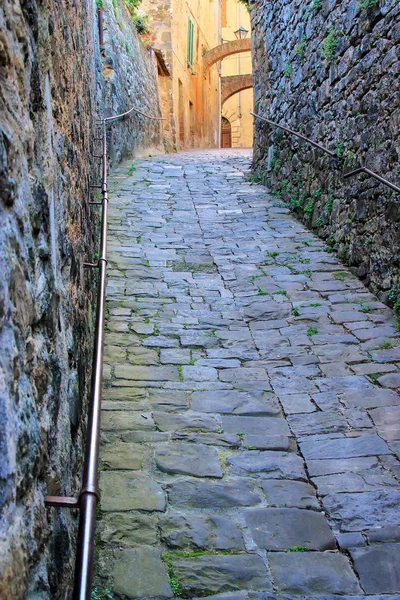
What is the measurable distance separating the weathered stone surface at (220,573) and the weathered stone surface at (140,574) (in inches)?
2.6

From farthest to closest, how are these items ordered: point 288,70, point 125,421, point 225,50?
point 225,50 → point 288,70 → point 125,421

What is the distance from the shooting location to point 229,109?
33.4 metres

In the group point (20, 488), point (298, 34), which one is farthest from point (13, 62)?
point (298, 34)

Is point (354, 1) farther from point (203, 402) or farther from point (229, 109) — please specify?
point (229, 109)

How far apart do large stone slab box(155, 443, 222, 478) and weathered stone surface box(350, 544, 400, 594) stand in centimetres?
81

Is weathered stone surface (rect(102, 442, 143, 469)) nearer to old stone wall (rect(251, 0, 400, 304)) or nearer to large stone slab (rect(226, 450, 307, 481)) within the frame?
large stone slab (rect(226, 450, 307, 481))

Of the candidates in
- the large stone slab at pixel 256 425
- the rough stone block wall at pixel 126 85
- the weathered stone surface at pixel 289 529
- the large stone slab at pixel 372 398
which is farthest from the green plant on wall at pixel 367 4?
the rough stone block wall at pixel 126 85

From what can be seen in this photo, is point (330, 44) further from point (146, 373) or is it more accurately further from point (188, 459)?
point (188, 459)

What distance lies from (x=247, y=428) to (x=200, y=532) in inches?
36.9

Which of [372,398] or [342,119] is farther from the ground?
[342,119]

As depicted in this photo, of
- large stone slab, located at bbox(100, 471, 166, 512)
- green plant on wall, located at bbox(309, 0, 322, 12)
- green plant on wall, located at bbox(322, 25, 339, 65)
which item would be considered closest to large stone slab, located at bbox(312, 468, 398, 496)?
large stone slab, located at bbox(100, 471, 166, 512)

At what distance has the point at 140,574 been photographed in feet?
7.56

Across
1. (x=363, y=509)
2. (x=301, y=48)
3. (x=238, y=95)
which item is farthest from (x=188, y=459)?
(x=238, y=95)

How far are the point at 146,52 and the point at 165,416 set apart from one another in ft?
47.6
